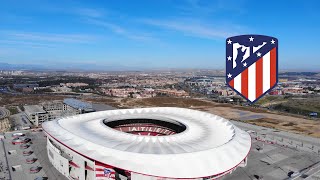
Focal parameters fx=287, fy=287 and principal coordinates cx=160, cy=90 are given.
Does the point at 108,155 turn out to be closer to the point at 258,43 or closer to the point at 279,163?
the point at 258,43

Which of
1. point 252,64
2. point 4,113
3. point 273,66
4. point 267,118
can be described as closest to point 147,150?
point 252,64

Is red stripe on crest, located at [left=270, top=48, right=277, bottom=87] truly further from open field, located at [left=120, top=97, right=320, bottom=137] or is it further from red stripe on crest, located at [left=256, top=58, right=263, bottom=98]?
open field, located at [left=120, top=97, right=320, bottom=137]

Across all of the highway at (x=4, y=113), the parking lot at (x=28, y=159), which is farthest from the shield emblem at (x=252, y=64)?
the highway at (x=4, y=113)

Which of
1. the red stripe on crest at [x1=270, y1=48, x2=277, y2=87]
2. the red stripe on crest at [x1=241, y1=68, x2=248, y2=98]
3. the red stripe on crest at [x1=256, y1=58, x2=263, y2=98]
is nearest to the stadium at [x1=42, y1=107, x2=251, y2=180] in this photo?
the red stripe on crest at [x1=241, y1=68, x2=248, y2=98]

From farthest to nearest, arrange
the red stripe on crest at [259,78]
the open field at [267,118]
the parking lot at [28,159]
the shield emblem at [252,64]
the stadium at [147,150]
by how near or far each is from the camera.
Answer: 1. the open field at [267,118]
2. the parking lot at [28,159]
3. the stadium at [147,150]
4. the red stripe on crest at [259,78]
5. the shield emblem at [252,64]

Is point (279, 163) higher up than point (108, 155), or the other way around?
point (108, 155)

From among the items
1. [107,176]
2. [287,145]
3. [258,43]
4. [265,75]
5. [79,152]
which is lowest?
[287,145]

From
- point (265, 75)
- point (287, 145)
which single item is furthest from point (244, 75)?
point (287, 145)

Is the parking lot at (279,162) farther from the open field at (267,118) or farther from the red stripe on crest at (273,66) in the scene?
the red stripe on crest at (273,66)
